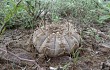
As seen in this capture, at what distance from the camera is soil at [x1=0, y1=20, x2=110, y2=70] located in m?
2.90

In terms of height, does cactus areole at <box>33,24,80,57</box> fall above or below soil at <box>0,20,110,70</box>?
above

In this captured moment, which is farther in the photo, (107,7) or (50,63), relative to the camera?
(107,7)

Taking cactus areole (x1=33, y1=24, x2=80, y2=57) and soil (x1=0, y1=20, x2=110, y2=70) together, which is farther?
cactus areole (x1=33, y1=24, x2=80, y2=57)

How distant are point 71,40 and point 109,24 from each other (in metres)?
1.40

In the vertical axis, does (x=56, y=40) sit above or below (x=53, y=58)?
above

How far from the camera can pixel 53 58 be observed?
308 cm

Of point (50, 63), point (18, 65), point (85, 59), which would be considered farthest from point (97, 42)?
point (18, 65)

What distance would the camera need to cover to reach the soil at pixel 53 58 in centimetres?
290

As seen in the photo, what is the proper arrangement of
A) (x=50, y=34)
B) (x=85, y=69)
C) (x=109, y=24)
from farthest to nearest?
1. (x=109, y=24)
2. (x=50, y=34)
3. (x=85, y=69)

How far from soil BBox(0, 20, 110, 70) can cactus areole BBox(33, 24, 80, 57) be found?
0.07 metres

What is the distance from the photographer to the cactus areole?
9.93 feet

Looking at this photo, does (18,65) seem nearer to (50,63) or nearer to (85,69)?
(50,63)

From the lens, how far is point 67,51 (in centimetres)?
308

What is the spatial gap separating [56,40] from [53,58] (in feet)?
0.66
